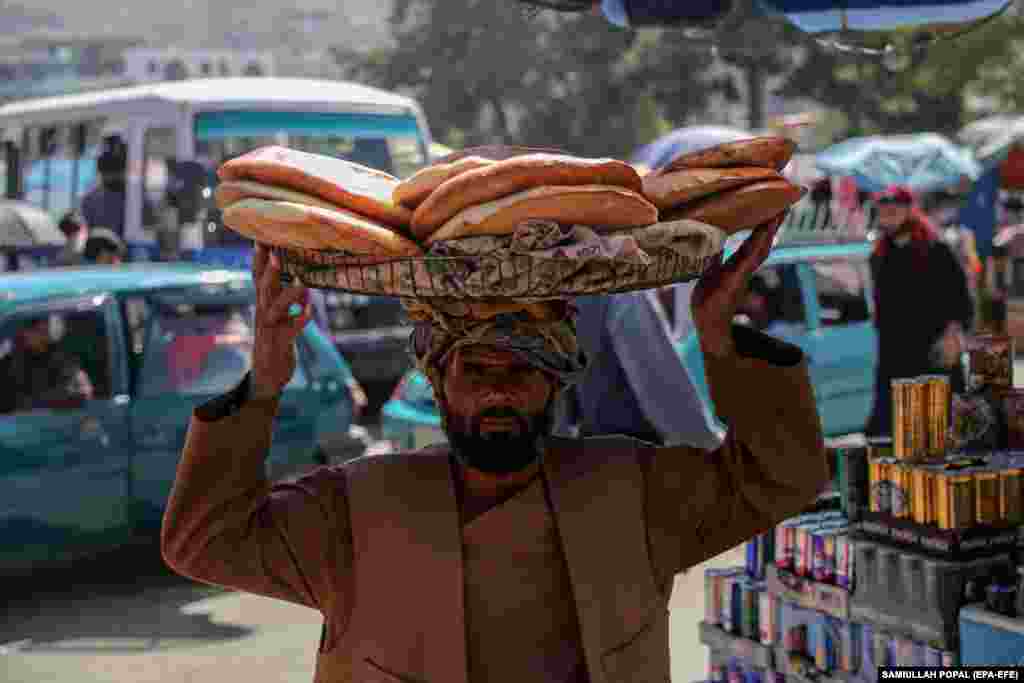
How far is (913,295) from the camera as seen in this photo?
291 inches

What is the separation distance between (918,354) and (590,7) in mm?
3020

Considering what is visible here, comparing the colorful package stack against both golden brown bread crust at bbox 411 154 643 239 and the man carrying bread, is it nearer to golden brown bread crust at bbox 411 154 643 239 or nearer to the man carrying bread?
the man carrying bread

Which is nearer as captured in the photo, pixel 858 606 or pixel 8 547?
pixel 858 606

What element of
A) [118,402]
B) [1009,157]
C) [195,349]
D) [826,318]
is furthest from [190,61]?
[118,402]

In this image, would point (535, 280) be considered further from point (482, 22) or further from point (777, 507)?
point (482, 22)

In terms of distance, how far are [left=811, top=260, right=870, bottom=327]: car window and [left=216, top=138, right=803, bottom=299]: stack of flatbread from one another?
24.9ft

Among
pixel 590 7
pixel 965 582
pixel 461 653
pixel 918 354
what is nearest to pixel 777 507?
pixel 461 653

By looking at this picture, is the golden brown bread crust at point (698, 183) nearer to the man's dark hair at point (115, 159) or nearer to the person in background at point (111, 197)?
the person in background at point (111, 197)

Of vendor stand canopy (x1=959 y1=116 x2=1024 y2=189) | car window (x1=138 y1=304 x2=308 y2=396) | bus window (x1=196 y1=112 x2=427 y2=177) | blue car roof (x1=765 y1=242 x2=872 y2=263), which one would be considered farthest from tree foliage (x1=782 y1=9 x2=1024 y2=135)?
car window (x1=138 y1=304 x2=308 y2=396)

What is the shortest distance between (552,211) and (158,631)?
5.26m

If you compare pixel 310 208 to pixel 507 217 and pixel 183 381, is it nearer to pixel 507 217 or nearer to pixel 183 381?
pixel 507 217

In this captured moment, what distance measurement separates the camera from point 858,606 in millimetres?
3982

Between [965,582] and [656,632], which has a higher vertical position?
[656,632]

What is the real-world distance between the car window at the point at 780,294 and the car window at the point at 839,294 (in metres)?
0.17
